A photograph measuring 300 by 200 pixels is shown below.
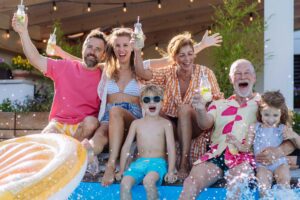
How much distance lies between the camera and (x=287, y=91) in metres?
6.71

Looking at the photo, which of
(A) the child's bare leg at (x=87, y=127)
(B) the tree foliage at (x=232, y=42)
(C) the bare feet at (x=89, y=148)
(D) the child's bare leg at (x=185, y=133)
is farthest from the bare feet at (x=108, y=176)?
(B) the tree foliage at (x=232, y=42)

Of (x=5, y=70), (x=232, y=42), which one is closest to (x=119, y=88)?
(x=232, y=42)

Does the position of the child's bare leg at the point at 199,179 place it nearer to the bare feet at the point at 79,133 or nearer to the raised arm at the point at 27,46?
the bare feet at the point at 79,133

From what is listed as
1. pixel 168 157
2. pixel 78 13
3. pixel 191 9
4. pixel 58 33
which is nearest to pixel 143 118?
pixel 168 157

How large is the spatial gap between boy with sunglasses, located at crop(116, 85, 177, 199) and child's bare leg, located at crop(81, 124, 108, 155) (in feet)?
0.79

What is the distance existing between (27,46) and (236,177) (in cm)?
197

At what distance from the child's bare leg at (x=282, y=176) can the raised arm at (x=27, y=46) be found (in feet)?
7.01

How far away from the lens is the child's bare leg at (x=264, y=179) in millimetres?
3592

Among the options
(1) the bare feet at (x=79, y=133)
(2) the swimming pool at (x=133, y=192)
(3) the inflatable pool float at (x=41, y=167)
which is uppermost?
(1) the bare feet at (x=79, y=133)

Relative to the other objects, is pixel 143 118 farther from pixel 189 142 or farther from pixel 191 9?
pixel 191 9

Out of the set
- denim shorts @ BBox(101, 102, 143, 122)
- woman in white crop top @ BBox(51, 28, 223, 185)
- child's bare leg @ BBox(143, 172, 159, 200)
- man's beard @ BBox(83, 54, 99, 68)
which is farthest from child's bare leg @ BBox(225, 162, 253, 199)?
man's beard @ BBox(83, 54, 99, 68)

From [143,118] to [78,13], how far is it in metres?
6.13

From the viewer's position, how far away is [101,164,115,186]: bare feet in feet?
12.8

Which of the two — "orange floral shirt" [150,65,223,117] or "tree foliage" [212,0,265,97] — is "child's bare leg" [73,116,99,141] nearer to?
"orange floral shirt" [150,65,223,117]
